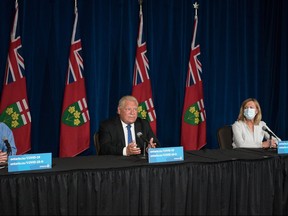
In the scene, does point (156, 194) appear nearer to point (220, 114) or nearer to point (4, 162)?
point (4, 162)

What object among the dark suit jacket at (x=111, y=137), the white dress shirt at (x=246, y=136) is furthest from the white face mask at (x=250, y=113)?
the dark suit jacket at (x=111, y=137)

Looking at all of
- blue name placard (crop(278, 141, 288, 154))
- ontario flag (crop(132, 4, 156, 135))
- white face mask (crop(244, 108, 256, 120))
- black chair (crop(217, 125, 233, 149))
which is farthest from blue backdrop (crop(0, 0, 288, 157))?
blue name placard (crop(278, 141, 288, 154))

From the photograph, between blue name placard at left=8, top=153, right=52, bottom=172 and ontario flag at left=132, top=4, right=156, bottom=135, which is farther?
ontario flag at left=132, top=4, right=156, bottom=135

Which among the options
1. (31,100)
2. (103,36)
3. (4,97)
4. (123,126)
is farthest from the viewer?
(103,36)

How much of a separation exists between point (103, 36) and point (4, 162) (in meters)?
2.91

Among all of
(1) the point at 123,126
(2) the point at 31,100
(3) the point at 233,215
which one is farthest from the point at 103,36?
(3) the point at 233,215

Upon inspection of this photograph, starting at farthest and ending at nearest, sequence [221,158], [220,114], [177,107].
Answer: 1. [220,114]
2. [177,107]
3. [221,158]

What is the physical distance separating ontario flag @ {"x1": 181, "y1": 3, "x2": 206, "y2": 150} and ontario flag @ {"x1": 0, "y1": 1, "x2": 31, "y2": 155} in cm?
227

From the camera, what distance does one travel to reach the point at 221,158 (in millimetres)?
2615

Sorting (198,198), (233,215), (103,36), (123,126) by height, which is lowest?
(233,215)

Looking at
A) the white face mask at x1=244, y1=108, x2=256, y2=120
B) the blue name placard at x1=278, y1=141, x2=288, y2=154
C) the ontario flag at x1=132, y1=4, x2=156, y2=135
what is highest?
the ontario flag at x1=132, y1=4, x2=156, y2=135

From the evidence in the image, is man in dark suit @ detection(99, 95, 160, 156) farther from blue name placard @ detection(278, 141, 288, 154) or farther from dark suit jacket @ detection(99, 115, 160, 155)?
blue name placard @ detection(278, 141, 288, 154)

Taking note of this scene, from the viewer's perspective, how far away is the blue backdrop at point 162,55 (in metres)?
4.53

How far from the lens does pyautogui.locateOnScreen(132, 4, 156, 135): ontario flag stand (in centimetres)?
470
